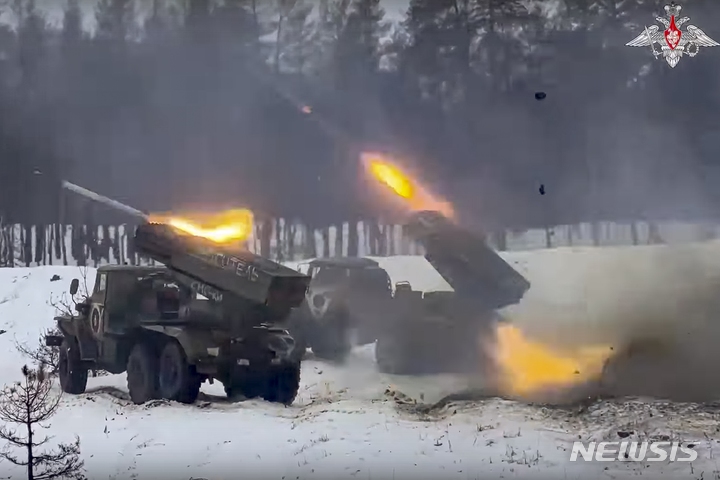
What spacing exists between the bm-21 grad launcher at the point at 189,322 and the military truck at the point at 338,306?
222 millimetres

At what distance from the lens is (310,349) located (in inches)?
363

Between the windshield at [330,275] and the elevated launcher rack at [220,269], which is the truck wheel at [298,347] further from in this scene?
the windshield at [330,275]

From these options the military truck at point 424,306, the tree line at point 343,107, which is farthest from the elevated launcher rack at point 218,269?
the military truck at point 424,306

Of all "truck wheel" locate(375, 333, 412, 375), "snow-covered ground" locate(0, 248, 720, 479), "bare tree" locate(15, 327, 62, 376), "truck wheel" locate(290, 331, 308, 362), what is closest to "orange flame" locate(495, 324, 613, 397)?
"snow-covered ground" locate(0, 248, 720, 479)

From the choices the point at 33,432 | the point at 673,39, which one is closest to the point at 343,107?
the point at 673,39

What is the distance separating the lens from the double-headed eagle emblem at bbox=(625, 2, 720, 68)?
946cm

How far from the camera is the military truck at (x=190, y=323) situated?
884 centimetres

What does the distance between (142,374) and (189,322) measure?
705mm

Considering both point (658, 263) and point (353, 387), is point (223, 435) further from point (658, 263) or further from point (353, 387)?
point (658, 263)

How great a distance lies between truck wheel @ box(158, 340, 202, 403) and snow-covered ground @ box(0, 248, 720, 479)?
0.12 m

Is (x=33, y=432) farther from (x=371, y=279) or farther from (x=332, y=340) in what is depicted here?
(x=371, y=279)

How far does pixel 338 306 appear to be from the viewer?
31.1ft

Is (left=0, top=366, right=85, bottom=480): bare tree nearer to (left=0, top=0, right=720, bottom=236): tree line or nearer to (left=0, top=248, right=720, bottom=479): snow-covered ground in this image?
(left=0, top=248, right=720, bottom=479): snow-covered ground

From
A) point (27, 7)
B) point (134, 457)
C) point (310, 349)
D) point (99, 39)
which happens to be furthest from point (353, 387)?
point (27, 7)
